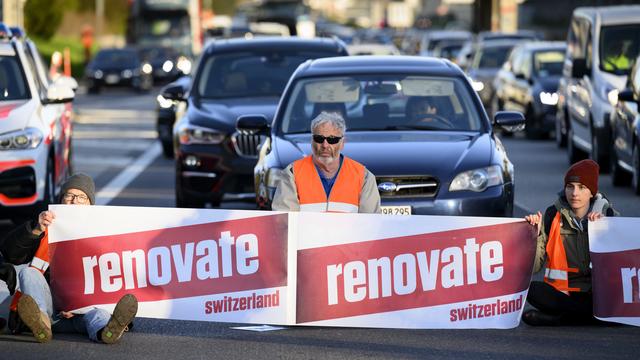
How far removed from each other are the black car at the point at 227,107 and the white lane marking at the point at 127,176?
1.47 metres

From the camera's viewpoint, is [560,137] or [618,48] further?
[560,137]

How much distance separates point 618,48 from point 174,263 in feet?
42.2

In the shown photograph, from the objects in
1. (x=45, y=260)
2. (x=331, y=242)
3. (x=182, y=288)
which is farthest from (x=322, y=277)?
(x=45, y=260)

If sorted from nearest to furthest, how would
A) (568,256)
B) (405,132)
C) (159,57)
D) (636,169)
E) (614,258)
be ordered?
(614,258)
(568,256)
(405,132)
(636,169)
(159,57)

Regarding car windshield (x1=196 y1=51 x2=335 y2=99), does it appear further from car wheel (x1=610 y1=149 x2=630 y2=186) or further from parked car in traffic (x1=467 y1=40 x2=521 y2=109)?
parked car in traffic (x1=467 y1=40 x2=521 y2=109)

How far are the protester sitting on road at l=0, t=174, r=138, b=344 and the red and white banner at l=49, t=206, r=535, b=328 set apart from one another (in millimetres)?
93

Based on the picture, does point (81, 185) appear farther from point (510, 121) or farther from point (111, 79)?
point (111, 79)

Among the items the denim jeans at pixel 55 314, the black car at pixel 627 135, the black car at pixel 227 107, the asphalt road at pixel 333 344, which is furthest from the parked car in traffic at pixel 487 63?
the denim jeans at pixel 55 314

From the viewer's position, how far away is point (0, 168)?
1436cm

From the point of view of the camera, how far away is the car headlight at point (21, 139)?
1446 centimetres

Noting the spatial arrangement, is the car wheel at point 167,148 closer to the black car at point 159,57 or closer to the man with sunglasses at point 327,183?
the man with sunglasses at point 327,183

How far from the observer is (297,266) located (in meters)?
9.73

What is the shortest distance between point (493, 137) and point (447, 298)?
10.4 feet

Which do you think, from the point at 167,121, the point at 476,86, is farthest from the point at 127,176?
the point at 476,86
